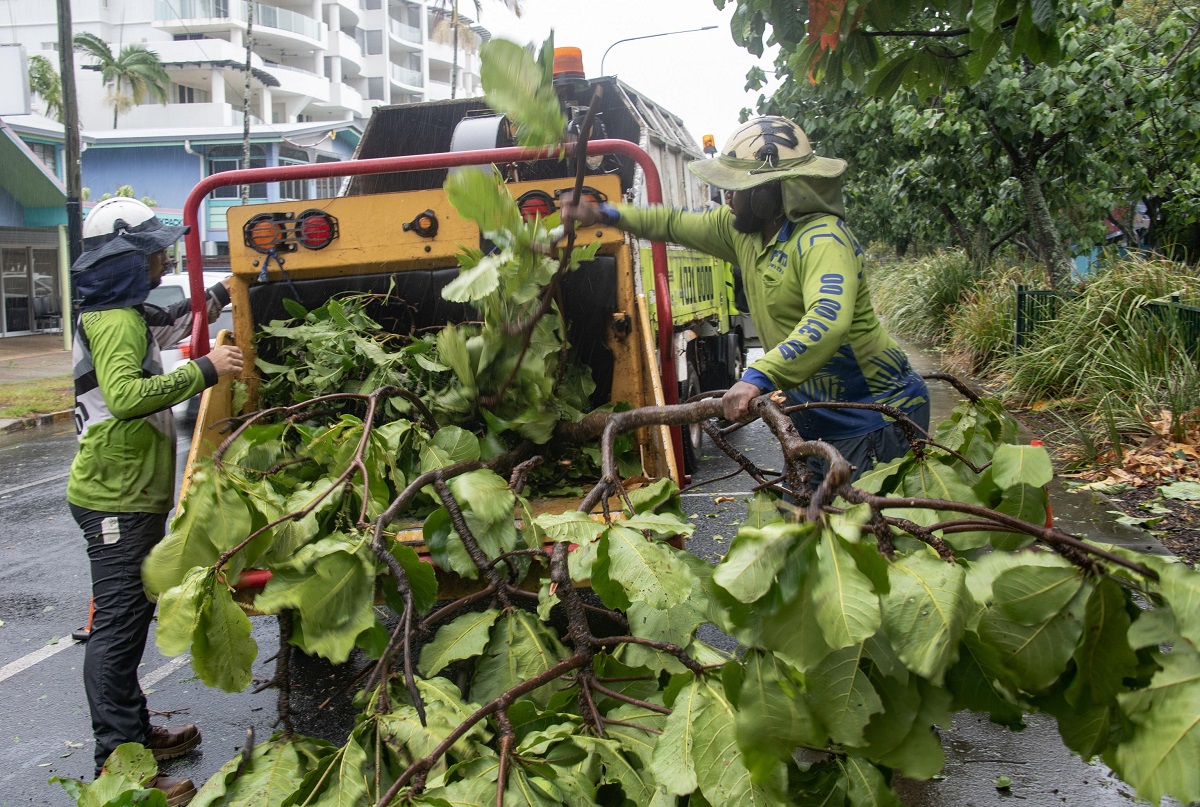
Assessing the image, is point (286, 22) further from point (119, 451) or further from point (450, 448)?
point (450, 448)

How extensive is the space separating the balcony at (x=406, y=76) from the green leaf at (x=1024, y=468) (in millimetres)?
64895

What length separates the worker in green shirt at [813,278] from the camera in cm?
335

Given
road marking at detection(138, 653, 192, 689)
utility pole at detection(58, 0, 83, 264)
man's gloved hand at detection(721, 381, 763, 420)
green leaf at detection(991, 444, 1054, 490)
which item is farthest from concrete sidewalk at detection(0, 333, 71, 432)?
green leaf at detection(991, 444, 1054, 490)

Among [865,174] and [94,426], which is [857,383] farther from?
[865,174]

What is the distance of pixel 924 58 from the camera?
4.64m

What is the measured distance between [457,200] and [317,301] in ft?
7.58

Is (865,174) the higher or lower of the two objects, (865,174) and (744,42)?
the higher

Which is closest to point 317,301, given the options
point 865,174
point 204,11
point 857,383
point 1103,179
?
point 857,383

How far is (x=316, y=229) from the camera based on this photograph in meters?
4.73

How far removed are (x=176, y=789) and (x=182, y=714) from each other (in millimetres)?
1011

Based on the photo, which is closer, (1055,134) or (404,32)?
(1055,134)

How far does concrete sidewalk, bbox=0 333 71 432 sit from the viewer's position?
1247 centimetres

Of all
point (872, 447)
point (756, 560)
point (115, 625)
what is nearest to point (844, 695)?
point (756, 560)

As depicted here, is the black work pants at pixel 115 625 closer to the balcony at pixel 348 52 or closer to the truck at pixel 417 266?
the truck at pixel 417 266
